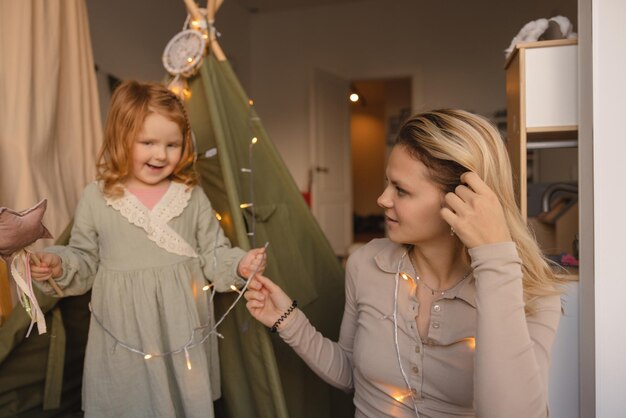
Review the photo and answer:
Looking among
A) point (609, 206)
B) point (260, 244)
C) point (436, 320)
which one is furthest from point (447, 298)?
point (260, 244)

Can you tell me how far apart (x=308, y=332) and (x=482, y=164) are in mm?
485

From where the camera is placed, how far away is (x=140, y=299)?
1214mm

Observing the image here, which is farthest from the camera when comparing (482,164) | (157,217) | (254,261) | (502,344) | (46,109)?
(46,109)

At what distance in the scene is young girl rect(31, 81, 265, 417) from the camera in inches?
47.6

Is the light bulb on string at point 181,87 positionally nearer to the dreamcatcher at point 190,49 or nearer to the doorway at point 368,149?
the dreamcatcher at point 190,49

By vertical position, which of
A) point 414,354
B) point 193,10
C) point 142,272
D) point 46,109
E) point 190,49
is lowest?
point 414,354

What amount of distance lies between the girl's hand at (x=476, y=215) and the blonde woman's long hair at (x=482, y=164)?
0.26 feet

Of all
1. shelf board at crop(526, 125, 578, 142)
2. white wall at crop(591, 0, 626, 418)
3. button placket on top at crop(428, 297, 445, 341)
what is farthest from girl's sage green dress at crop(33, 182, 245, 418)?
shelf board at crop(526, 125, 578, 142)

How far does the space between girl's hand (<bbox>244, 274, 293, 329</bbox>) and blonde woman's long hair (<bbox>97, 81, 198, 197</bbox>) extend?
0.41m

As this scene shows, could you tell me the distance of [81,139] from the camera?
1.82 metres

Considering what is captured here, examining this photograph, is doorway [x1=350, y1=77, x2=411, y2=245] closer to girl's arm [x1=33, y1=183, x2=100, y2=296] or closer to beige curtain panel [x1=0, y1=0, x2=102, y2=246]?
beige curtain panel [x1=0, y1=0, x2=102, y2=246]

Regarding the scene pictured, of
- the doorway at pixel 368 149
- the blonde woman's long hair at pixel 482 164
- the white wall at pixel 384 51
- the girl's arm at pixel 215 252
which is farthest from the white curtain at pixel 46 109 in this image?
the doorway at pixel 368 149

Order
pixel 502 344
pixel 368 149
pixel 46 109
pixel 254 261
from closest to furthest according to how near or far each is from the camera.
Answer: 1. pixel 502 344
2. pixel 254 261
3. pixel 46 109
4. pixel 368 149

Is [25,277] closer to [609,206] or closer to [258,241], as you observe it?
[258,241]
